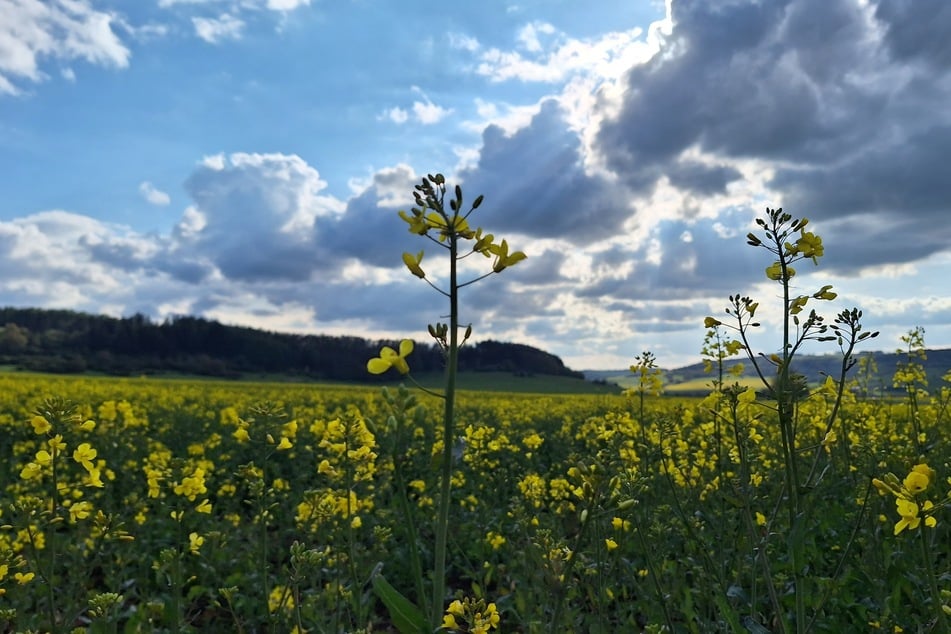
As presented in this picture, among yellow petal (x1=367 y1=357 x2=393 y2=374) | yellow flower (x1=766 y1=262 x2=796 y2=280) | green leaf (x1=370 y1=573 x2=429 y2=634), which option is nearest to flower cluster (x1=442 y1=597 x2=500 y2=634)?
green leaf (x1=370 y1=573 x2=429 y2=634)

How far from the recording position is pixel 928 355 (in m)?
7.89

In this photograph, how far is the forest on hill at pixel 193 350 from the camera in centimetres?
6794

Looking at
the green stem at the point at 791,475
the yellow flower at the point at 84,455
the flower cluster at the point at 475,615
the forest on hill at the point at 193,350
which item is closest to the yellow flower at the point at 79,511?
the yellow flower at the point at 84,455

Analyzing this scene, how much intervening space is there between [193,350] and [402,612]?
82.4 metres

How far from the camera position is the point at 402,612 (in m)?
1.34

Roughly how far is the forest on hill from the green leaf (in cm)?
6197

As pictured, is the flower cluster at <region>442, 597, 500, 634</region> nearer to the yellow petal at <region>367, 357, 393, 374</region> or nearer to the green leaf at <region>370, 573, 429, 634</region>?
the green leaf at <region>370, 573, 429, 634</region>

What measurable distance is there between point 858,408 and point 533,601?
706 centimetres

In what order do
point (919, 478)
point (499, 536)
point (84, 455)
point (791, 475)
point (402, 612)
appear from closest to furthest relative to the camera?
point (402, 612) → point (919, 478) → point (791, 475) → point (84, 455) → point (499, 536)

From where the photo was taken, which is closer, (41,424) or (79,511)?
(41,424)

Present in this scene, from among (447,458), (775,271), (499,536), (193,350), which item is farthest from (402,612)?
(193,350)

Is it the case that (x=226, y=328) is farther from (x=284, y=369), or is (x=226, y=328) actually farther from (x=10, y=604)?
(x=10, y=604)

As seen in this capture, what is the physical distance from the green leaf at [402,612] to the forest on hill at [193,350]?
6197 cm

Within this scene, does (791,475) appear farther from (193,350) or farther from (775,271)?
(193,350)
